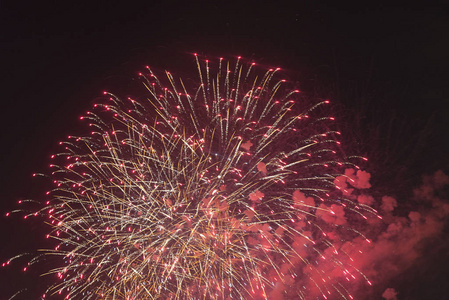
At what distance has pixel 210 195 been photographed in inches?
232

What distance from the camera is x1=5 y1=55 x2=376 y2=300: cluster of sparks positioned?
19.4 feet

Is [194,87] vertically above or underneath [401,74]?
underneath

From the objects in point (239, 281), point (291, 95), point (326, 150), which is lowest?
point (239, 281)

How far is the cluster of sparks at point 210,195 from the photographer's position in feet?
19.4

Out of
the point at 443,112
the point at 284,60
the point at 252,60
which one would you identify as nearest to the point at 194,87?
the point at 252,60

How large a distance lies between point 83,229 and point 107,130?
1426 millimetres

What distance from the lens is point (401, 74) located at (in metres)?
6.55

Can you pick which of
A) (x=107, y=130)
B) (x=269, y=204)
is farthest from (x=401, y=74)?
(x=107, y=130)

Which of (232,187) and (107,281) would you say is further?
(107,281)

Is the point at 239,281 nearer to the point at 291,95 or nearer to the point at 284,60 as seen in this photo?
the point at 291,95

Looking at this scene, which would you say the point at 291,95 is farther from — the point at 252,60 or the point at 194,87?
the point at 194,87

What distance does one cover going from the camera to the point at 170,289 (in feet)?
21.0

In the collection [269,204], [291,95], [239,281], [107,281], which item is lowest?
[107,281]

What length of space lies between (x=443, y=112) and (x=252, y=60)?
2.77 m
